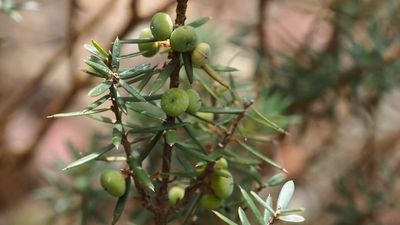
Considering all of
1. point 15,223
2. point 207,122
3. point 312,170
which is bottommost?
point 15,223

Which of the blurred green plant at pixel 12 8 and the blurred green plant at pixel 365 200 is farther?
the blurred green plant at pixel 365 200

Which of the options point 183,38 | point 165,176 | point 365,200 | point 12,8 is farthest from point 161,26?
point 365,200

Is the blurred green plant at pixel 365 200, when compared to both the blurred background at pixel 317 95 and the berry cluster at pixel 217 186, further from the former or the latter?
the berry cluster at pixel 217 186

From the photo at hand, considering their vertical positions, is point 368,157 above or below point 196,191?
below

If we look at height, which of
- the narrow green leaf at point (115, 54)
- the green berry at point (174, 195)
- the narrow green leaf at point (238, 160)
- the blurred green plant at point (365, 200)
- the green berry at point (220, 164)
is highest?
the narrow green leaf at point (115, 54)

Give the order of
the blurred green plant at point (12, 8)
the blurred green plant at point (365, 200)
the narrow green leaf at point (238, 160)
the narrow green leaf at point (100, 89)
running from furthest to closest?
1. the blurred green plant at point (365, 200)
2. the blurred green plant at point (12, 8)
3. the narrow green leaf at point (238, 160)
4. the narrow green leaf at point (100, 89)

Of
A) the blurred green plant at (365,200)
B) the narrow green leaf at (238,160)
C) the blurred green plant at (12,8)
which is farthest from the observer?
the blurred green plant at (365,200)

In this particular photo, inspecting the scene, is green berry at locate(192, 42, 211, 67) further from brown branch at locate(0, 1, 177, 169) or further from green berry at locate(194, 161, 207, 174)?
brown branch at locate(0, 1, 177, 169)

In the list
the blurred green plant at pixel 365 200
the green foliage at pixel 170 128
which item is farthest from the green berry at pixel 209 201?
the blurred green plant at pixel 365 200

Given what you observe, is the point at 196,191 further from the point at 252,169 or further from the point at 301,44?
the point at 301,44

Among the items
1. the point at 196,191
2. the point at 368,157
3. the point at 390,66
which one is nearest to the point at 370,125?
the point at 368,157
